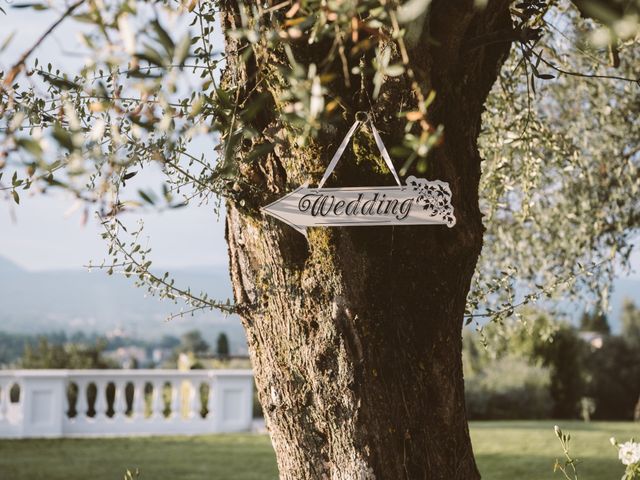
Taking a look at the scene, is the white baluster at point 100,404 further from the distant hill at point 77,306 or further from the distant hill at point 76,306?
the distant hill at point 76,306

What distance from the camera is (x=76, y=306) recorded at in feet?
208

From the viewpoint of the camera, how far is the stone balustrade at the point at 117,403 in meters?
13.2

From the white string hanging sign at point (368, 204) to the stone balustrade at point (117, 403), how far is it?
1194 centimetres

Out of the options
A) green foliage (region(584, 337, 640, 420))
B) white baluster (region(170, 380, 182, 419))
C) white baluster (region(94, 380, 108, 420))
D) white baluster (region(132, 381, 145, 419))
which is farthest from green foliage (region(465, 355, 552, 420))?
white baluster (region(94, 380, 108, 420))

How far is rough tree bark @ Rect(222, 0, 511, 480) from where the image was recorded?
91.9 inches

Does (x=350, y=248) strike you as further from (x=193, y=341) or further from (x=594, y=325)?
(x=193, y=341)

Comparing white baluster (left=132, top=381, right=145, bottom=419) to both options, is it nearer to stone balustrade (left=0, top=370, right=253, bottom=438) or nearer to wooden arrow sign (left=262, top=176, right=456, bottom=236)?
stone balustrade (left=0, top=370, right=253, bottom=438)

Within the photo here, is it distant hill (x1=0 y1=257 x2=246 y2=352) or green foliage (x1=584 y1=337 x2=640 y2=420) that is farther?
distant hill (x1=0 y1=257 x2=246 y2=352)

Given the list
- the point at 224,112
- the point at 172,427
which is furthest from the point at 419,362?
the point at 172,427

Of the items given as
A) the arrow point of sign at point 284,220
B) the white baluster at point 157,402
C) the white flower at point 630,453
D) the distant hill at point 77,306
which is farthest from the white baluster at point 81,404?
the distant hill at point 77,306

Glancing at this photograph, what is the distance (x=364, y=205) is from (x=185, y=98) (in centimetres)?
65

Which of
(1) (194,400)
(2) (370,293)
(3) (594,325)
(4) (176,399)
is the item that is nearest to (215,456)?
(1) (194,400)

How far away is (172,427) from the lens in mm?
13844

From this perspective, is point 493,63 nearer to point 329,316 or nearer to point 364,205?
point 364,205
